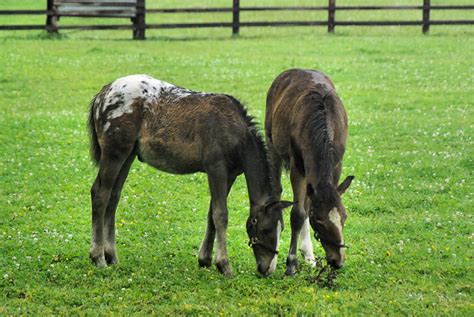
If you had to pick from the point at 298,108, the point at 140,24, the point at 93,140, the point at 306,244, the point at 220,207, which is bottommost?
the point at 306,244

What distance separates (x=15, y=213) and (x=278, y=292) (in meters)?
4.16

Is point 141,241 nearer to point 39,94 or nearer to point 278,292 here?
point 278,292

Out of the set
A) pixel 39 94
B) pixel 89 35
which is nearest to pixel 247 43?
pixel 89 35

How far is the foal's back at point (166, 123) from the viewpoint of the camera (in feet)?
27.0

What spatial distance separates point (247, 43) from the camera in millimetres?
26844

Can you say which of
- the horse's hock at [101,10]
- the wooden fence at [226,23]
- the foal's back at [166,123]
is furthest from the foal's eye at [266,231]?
the horse's hock at [101,10]

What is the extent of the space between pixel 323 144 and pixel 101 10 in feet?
75.5

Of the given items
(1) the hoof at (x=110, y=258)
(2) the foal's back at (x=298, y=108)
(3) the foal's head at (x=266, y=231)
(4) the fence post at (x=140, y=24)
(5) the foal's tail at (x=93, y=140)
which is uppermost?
(4) the fence post at (x=140, y=24)

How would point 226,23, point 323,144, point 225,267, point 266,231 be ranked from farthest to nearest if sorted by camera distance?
point 226,23 → point 225,267 → point 266,231 → point 323,144

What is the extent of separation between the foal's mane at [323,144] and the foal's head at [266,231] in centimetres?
46

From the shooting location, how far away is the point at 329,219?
726cm

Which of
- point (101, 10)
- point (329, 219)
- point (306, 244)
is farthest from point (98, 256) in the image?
point (101, 10)

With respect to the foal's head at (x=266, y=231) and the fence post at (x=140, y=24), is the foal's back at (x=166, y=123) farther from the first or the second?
the fence post at (x=140, y=24)

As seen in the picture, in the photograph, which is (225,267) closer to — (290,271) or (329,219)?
(290,271)
